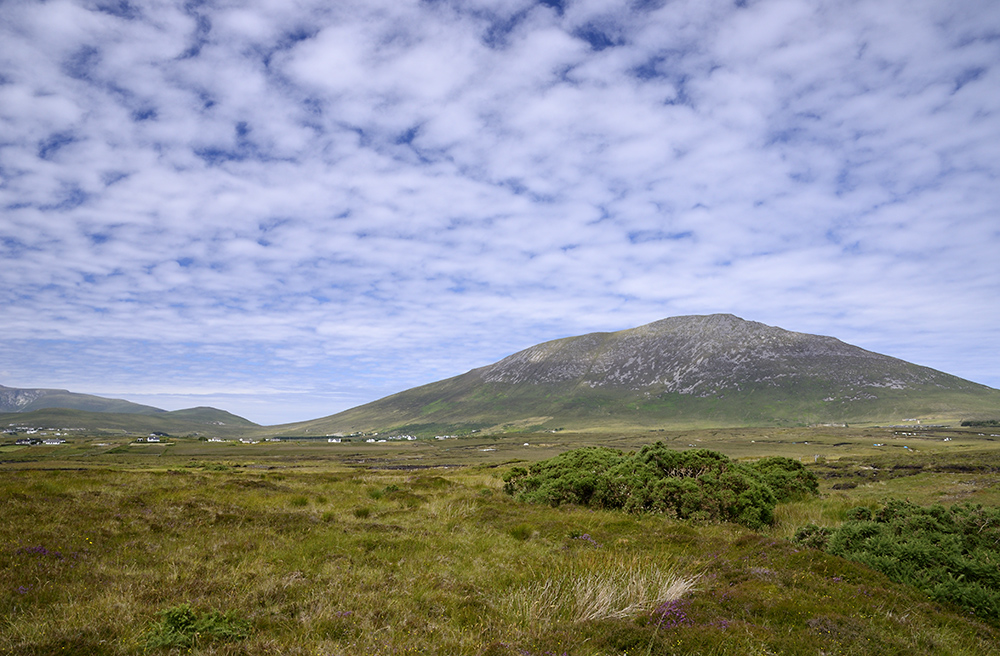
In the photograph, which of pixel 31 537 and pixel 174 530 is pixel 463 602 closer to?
pixel 174 530

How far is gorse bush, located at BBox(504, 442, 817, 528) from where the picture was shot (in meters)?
16.3

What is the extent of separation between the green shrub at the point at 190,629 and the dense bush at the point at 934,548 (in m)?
11.9

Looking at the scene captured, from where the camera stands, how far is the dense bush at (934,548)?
8.21 metres

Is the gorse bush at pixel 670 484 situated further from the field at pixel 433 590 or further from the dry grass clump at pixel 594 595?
the dry grass clump at pixel 594 595

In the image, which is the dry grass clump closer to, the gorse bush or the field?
the field

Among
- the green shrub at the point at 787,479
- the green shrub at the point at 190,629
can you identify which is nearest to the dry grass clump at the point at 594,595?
the green shrub at the point at 190,629

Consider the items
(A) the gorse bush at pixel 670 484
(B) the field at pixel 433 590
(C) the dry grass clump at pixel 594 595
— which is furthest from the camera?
(A) the gorse bush at pixel 670 484

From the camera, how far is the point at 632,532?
44.3 ft

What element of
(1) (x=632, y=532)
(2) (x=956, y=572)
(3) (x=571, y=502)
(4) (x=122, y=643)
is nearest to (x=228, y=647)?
(4) (x=122, y=643)

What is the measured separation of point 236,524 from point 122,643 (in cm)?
854

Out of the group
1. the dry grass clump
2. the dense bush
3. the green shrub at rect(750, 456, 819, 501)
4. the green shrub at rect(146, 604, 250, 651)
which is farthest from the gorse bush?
the green shrub at rect(146, 604, 250, 651)

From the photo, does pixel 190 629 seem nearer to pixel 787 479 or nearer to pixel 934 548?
pixel 934 548

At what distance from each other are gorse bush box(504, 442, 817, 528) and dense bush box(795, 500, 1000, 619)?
446 centimetres

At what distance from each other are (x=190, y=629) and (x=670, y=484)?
1516 cm
